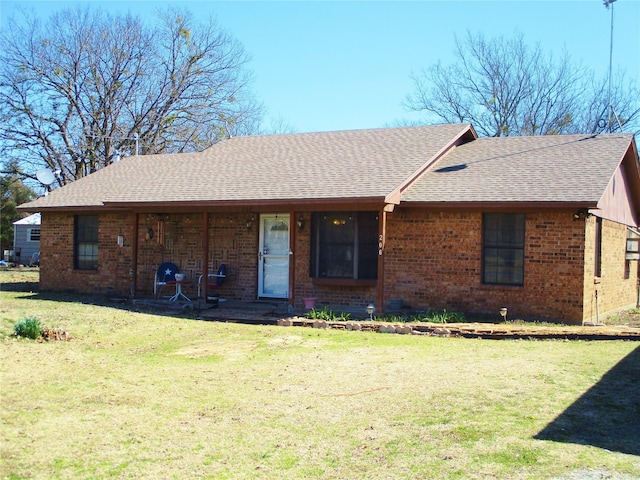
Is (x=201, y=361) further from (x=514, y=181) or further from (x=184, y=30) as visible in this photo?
(x=184, y=30)

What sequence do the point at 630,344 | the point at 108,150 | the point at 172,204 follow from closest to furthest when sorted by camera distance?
1. the point at 630,344
2. the point at 172,204
3. the point at 108,150

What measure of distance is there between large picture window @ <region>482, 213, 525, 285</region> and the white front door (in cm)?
449

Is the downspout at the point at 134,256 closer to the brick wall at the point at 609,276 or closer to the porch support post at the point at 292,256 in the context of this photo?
the porch support post at the point at 292,256

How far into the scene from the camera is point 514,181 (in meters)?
12.9

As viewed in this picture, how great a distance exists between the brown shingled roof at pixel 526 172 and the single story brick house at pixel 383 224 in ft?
0.14

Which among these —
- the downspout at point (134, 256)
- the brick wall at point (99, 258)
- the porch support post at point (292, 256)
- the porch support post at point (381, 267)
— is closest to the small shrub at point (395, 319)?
the porch support post at point (381, 267)

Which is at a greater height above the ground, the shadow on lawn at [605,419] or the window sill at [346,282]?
the window sill at [346,282]

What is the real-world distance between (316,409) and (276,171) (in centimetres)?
974

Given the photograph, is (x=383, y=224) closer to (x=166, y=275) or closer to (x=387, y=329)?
(x=387, y=329)

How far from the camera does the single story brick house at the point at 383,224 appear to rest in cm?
1220

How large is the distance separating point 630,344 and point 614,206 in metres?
5.76

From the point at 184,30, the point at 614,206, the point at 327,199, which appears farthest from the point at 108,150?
the point at 614,206

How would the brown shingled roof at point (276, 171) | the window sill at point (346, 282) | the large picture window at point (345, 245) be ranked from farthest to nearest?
the large picture window at point (345, 245)
the window sill at point (346, 282)
the brown shingled roof at point (276, 171)

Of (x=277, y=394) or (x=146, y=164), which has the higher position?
(x=146, y=164)
